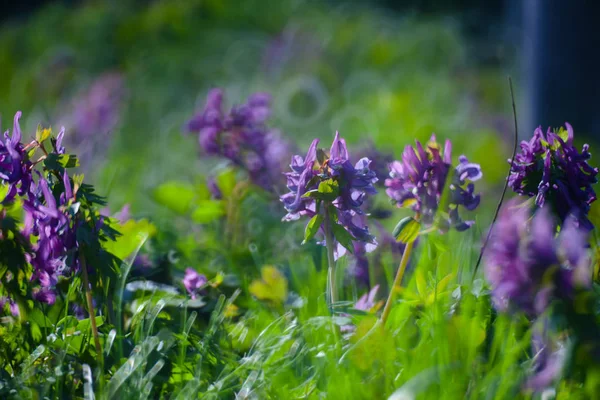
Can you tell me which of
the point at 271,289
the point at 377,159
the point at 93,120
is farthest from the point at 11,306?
the point at 93,120

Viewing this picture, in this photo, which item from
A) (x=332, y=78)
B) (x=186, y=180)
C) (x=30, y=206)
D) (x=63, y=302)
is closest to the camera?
(x=30, y=206)

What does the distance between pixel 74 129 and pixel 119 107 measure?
39.8 inches

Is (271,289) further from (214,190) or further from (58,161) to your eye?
(214,190)

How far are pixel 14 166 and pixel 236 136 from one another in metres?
0.82

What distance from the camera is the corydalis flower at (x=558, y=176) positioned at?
3.24 ft

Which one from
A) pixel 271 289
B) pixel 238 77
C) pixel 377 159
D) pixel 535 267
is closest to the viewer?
pixel 535 267

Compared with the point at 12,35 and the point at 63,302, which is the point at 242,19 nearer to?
the point at 12,35

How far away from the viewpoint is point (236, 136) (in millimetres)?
1747

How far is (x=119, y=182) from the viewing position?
310cm

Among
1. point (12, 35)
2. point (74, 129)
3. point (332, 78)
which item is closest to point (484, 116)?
point (332, 78)

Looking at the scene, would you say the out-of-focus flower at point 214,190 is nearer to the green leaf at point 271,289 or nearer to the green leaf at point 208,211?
the green leaf at point 208,211

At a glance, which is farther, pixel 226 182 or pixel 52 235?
pixel 226 182

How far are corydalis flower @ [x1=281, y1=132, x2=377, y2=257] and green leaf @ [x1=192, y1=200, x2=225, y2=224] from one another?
2.29ft

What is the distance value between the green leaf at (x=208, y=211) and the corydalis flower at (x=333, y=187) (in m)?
0.70
